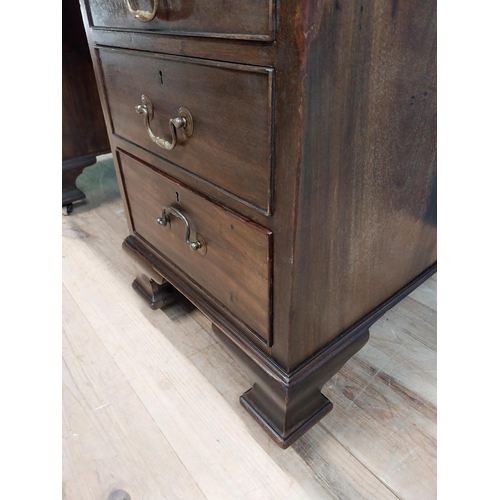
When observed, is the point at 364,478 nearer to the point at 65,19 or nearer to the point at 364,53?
the point at 364,53

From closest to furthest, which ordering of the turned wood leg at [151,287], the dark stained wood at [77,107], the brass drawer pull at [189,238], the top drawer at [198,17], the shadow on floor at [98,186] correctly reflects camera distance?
the top drawer at [198,17] → the brass drawer pull at [189,238] → the turned wood leg at [151,287] → the dark stained wood at [77,107] → the shadow on floor at [98,186]

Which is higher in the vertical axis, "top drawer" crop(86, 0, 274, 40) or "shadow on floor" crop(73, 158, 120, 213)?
"top drawer" crop(86, 0, 274, 40)

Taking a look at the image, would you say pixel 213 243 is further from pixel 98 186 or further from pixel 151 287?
pixel 98 186

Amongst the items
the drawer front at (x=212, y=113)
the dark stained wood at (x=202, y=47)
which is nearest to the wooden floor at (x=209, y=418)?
the drawer front at (x=212, y=113)

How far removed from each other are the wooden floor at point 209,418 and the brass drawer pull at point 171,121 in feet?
1.28

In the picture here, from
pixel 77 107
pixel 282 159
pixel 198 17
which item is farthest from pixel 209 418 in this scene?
pixel 77 107

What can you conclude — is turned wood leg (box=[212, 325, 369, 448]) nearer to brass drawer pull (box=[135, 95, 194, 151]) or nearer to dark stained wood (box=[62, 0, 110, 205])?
brass drawer pull (box=[135, 95, 194, 151])

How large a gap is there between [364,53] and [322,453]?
508mm

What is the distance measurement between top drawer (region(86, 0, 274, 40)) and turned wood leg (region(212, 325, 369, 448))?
1.25 feet

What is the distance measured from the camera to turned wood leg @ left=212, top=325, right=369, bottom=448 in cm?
53

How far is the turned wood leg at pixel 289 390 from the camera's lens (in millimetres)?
527

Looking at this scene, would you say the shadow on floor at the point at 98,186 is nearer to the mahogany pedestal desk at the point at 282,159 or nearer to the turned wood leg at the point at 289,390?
the mahogany pedestal desk at the point at 282,159

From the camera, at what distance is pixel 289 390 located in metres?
0.52

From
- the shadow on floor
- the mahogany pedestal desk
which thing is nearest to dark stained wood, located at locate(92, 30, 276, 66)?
the mahogany pedestal desk
